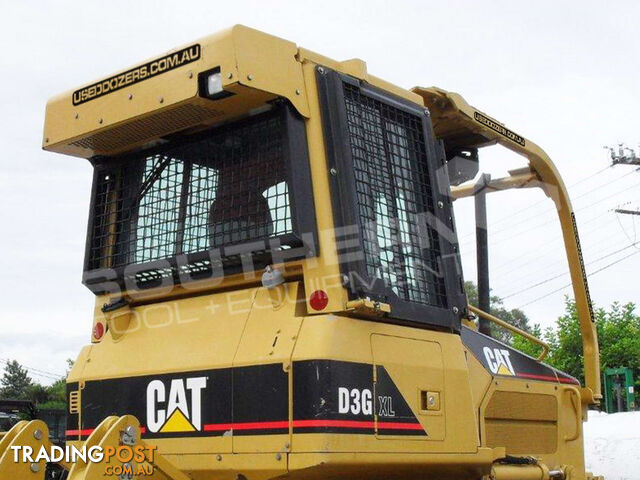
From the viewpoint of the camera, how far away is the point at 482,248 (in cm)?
699

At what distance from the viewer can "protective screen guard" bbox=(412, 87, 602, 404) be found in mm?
5941

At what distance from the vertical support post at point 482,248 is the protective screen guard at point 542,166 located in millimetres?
520

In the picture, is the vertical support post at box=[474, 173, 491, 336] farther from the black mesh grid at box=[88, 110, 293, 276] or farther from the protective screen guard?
the black mesh grid at box=[88, 110, 293, 276]

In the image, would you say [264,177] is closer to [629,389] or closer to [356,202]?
[356,202]

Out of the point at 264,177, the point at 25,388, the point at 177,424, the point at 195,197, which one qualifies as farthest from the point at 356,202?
the point at 25,388

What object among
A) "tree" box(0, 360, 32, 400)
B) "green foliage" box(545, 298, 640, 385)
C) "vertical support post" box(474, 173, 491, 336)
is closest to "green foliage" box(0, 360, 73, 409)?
"tree" box(0, 360, 32, 400)

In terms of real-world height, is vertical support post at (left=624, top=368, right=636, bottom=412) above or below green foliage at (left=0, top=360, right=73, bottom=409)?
below

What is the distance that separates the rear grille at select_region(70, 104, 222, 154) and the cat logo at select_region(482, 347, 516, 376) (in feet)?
6.85

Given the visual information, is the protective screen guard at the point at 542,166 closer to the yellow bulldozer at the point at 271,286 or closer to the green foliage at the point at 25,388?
the yellow bulldozer at the point at 271,286

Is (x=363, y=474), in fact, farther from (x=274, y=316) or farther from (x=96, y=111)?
(x=96, y=111)

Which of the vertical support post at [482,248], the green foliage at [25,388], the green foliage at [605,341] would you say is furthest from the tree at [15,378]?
the vertical support post at [482,248]

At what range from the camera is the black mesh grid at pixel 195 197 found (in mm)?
4918

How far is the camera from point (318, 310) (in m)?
4.55

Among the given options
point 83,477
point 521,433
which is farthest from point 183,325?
point 521,433
